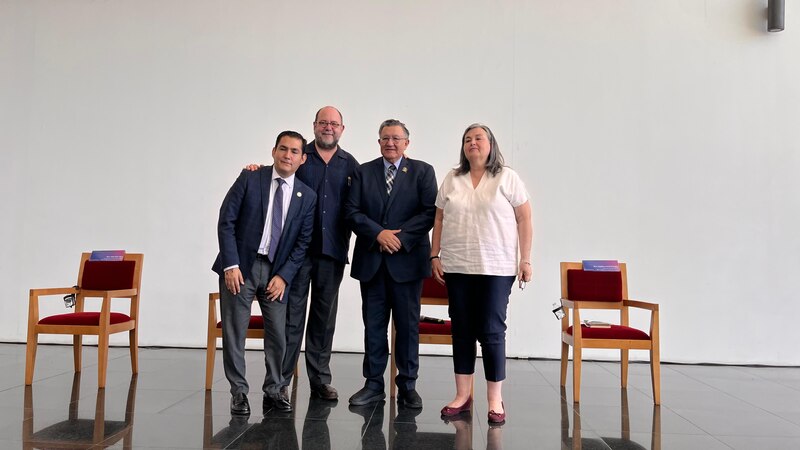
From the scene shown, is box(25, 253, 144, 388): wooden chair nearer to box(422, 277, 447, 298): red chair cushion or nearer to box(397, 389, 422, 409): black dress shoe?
box(397, 389, 422, 409): black dress shoe

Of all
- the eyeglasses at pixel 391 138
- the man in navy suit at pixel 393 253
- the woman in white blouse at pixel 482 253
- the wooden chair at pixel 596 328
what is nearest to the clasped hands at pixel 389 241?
the man in navy suit at pixel 393 253

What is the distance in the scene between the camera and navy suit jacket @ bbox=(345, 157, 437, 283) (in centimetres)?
313

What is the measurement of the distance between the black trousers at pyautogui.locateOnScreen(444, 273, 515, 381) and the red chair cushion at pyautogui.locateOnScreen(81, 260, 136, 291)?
2336 millimetres

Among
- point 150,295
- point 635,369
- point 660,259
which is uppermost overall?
point 660,259

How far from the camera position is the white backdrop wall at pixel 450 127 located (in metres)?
5.04

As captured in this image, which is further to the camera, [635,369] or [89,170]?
[89,170]

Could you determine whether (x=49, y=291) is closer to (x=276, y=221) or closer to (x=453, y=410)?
(x=276, y=221)

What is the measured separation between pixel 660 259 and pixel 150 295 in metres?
4.50

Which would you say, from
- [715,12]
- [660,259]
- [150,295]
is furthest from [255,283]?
[715,12]

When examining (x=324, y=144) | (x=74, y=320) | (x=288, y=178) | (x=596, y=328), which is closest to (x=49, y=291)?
(x=74, y=320)

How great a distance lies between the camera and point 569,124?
5.15m

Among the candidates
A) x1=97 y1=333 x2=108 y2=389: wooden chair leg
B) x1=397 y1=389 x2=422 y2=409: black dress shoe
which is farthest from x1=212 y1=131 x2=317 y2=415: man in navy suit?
x1=97 y1=333 x2=108 y2=389: wooden chair leg

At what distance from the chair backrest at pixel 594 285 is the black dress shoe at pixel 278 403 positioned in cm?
197

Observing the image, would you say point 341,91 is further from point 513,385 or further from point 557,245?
point 513,385
